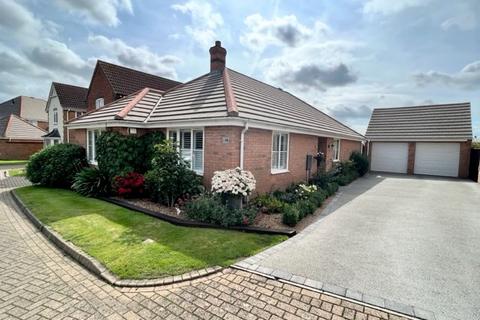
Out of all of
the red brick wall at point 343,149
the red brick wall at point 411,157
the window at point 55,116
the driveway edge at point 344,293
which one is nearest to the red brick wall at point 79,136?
the driveway edge at point 344,293

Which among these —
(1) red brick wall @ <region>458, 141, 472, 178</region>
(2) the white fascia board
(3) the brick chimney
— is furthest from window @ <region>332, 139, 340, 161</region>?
(1) red brick wall @ <region>458, 141, 472, 178</region>

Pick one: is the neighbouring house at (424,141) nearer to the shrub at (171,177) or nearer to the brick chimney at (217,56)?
the brick chimney at (217,56)

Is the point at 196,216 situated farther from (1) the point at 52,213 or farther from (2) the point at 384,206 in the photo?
(2) the point at 384,206

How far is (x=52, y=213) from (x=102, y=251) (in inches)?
154

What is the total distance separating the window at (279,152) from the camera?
33.8ft

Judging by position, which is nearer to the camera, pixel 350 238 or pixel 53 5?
pixel 350 238

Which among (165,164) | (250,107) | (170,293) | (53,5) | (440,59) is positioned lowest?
(170,293)

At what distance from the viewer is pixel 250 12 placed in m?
9.84

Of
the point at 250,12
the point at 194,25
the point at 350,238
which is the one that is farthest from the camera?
the point at 194,25

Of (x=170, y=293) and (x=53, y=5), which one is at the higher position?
(x=53, y=5)

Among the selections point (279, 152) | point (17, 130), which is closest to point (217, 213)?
point (279, 152)

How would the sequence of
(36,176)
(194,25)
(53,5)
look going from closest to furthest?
(53,5) < (194,25) < (36,176)

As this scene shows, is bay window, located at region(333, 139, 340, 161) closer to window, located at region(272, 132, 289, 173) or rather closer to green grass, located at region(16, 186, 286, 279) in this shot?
window, located at region(272, 132, 289, 173)

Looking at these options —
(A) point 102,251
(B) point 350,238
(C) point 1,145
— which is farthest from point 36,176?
(C) point 1,145
